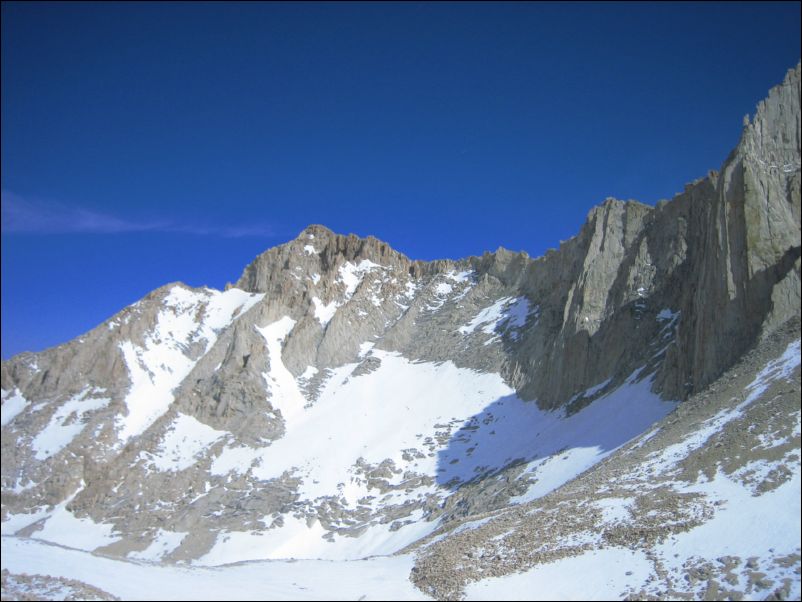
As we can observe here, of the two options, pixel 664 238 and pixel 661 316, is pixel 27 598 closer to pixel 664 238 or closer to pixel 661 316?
pixel 661 316

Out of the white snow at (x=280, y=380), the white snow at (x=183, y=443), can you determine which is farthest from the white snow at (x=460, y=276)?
the white snow at (x=183, y=443)

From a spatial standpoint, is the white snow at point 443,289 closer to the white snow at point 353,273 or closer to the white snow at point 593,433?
the white snow at point 353,273

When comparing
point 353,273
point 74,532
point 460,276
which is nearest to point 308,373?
point 353,273

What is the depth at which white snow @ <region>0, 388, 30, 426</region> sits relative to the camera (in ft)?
224

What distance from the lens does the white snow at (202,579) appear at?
554 inches

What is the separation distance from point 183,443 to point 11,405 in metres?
25.1

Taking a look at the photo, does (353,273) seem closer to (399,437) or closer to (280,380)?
(280,380)

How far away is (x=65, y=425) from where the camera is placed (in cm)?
6525

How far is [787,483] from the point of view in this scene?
17031 millimetres

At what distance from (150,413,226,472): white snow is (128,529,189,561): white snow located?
28.8 ft

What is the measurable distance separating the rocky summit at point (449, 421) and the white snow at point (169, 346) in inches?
12.7

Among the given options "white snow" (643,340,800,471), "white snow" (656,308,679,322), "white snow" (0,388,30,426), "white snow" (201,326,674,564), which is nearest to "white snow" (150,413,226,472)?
"white snow" (201,326,674,564)

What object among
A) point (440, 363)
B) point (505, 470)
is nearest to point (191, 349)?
point (440, 363)

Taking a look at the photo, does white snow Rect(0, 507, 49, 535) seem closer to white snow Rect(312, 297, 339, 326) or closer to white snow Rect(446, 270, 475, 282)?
white snow Rect(312, 297, 339, 326)
